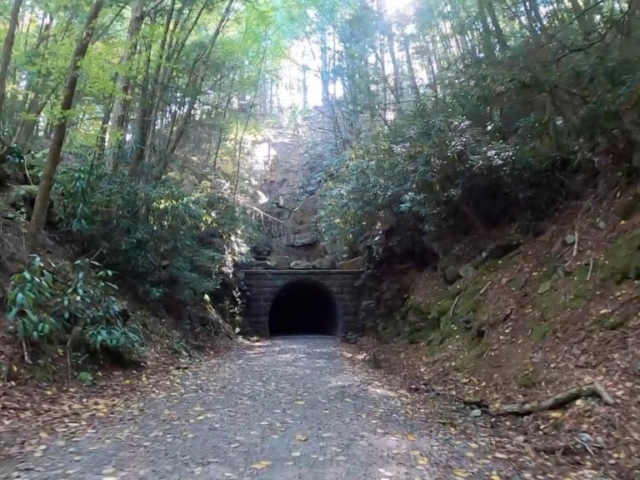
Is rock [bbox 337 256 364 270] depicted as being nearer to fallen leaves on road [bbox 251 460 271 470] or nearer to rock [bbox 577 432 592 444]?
rock [bbox 577 432 592 444]

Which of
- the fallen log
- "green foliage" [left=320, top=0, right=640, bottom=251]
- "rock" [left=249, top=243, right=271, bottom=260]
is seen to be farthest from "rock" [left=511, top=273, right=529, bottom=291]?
"rock" [left=249, top=243, right=271, bottom=260]

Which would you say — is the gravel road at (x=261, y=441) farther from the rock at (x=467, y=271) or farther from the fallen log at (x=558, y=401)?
the rock at (x=467, y=271)

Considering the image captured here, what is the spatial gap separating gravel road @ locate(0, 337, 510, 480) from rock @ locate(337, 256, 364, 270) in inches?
410

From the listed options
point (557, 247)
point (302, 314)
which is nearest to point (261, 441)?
point (557, 247)

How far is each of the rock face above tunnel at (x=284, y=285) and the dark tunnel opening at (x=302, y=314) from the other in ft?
8.33

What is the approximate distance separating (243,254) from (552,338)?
11419 millimetres

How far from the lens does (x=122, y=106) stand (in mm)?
9891

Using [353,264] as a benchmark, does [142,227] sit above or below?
above

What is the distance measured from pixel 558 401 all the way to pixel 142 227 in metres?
7.48

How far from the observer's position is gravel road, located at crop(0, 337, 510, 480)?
3510mm

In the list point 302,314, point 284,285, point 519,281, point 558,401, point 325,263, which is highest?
point 325,263

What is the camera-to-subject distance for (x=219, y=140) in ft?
53.1

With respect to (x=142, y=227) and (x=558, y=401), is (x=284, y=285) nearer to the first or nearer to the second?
(x=142, y=227)

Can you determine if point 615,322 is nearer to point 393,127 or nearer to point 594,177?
point 594,177
